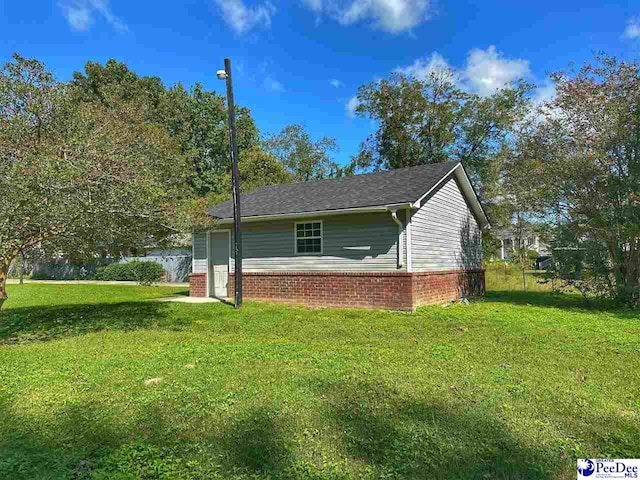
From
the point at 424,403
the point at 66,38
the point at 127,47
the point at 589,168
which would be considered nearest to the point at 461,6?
the point at 589,168

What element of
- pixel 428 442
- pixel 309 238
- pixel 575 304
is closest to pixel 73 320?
pixel 309 238

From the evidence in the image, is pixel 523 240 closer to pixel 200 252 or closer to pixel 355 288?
pixel 355 288

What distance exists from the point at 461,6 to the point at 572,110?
4.78m

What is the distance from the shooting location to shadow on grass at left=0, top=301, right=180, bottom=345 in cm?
820

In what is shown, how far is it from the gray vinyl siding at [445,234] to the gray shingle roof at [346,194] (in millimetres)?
543

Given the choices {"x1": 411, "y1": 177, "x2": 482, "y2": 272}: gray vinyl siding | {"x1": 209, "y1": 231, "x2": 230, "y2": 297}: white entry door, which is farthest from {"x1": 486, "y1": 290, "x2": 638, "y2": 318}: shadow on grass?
{"x1": 209, "y1": 231, "x2": 230, "y2": 297}: white entry door

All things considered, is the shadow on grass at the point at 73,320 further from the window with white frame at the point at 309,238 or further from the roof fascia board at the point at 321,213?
the window with white frame at the point at 309,238

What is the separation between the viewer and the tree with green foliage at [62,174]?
6008 millimetres

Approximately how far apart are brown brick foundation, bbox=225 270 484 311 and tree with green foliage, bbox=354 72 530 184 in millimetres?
12793

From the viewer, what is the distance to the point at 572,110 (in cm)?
1221

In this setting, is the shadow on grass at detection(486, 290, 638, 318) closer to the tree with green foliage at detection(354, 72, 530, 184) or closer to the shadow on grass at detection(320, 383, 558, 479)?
the shadow on grass at detection(320, 383, 558, 479)

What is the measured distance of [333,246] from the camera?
1208 cm

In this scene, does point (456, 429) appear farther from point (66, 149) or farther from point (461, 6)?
point (461, 6)

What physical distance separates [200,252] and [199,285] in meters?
1.12
